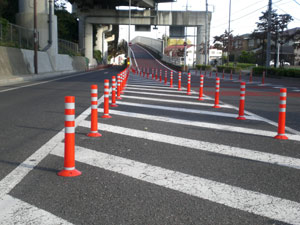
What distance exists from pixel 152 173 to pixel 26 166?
1.84 metres

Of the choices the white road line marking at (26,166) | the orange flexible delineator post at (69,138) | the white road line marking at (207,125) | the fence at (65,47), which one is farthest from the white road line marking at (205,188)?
the fence at (65,47)

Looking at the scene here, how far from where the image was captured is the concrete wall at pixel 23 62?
25072 millimetres

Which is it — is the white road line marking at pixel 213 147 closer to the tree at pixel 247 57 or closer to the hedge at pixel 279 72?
the hedge at pixel 279 72

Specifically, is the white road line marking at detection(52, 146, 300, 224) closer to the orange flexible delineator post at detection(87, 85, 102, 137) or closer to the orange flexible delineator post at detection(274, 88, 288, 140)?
the orange flexible delineator post at detection(87, 85, 102, 137)

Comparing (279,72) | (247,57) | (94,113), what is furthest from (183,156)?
(247,57)

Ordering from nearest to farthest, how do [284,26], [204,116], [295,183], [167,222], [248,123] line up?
[167,222] → [295,183] → [248,123] → [204,116] → [284,26]

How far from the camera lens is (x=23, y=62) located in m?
29.2

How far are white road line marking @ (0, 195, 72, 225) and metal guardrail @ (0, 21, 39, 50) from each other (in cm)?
2486

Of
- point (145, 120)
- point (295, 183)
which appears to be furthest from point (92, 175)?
point (145, 120)

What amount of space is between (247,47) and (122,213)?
112 meters

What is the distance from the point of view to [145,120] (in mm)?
9977

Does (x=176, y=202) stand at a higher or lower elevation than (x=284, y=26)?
lower

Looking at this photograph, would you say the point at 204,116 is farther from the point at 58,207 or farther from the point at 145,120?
the point at 58,207

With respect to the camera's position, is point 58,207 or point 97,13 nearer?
point 58,207
